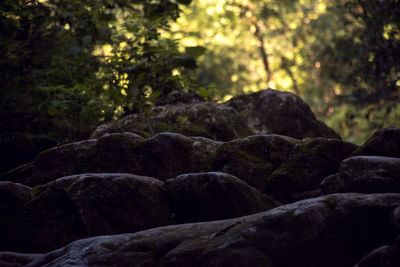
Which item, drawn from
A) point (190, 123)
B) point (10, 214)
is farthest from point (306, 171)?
point (10, 214)

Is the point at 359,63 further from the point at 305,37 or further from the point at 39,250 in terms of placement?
the point at 305,37

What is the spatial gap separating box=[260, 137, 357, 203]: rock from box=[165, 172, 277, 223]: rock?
1.41 feet

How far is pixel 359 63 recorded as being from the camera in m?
13.9

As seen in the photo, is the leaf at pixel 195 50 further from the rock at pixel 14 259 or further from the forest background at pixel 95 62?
the rock at pixel 14 259

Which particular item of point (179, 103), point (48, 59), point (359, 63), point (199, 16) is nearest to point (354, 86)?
point (359, 63)

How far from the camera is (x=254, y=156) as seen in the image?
5641 mm

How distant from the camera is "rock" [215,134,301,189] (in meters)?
5.45

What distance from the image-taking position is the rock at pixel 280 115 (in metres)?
7.38

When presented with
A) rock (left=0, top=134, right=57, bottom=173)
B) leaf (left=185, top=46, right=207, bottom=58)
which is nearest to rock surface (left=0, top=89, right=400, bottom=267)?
leaf (left=185, top=46, right=207, bottom=58)

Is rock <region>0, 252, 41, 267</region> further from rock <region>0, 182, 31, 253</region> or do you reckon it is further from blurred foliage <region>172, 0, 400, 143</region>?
blurred foliage <region>172, 0, 400, 143</region>

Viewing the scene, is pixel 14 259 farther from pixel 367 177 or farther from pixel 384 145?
pixel 384 145

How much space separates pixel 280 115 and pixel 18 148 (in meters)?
4.98

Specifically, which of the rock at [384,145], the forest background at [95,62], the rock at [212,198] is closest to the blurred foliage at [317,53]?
the forest background at [95,62]

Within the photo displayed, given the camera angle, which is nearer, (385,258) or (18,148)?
(385,258)
